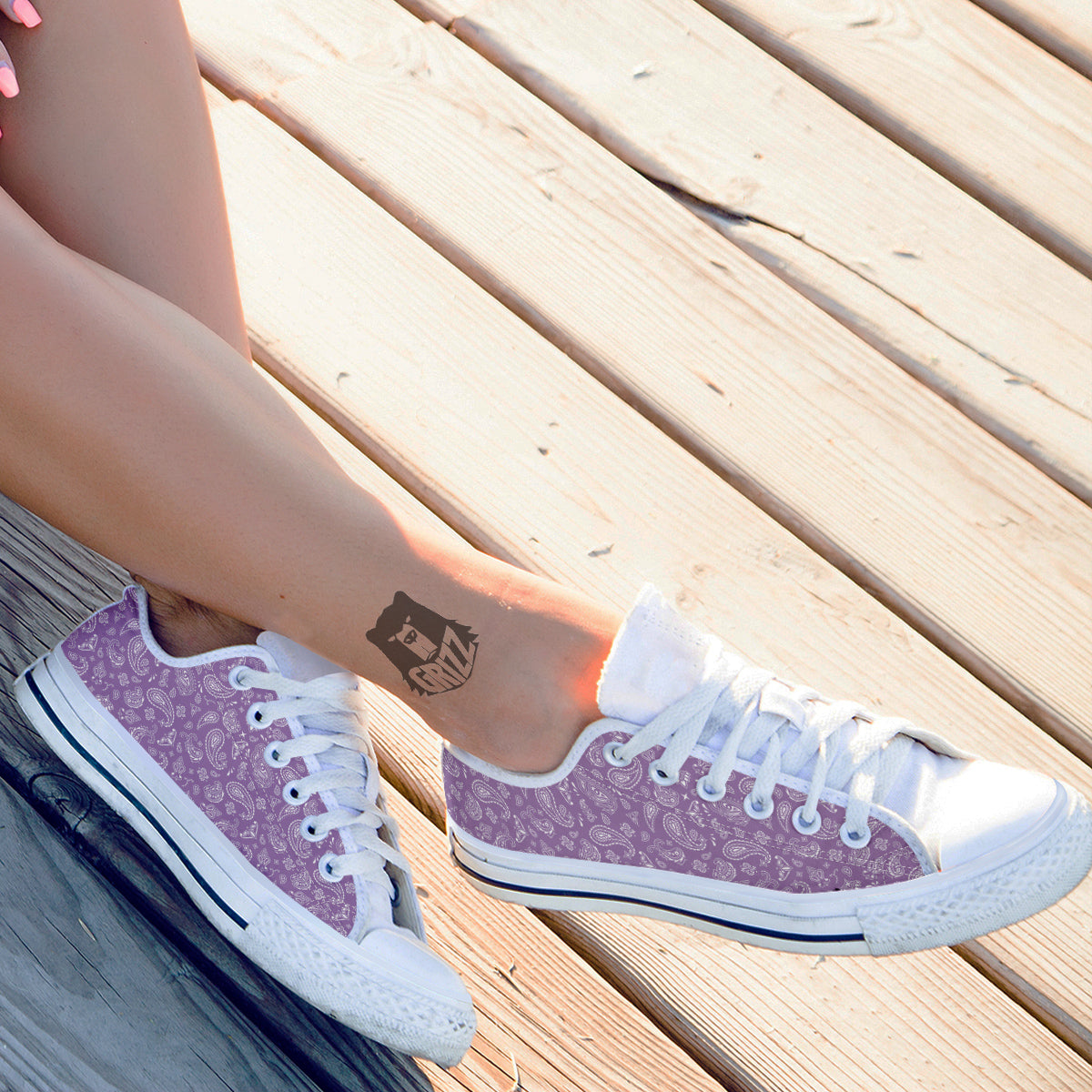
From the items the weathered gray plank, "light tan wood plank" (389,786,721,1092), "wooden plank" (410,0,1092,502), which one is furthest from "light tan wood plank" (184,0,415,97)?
"light tan wood plank" (389,786,721,1092)

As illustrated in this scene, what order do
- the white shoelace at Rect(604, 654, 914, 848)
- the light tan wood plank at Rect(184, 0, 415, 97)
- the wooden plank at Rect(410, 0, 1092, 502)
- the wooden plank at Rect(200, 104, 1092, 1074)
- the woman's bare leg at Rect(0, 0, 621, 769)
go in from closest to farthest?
the woman's bare leg at Rect(0, 0, 621, 769) < the white shoelace at Rect(604, 654, 914, 848) < the wooden plank at Rect(200, 104, 1092, 1074) < the wooden plank at Rect(410, 0, 1092, 502) < the light tan wood plank at Rect(184, 0, 415, 97)

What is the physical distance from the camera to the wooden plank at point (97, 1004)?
728 millimetres

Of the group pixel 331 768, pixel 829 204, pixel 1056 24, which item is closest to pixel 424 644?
pixel 331 768

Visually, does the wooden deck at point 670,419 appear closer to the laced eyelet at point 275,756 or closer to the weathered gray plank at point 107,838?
the weathered gray plank at point 107,838

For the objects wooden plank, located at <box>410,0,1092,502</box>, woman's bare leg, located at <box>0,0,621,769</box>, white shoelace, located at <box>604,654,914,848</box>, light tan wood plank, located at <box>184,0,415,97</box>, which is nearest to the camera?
woman's bare leg, located at <box>0,0,621,769</box>

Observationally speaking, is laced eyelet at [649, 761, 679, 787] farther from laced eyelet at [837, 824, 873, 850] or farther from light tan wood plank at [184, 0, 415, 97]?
light tan wood plank at [184, 0, 415, 97]

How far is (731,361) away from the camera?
1.12 m

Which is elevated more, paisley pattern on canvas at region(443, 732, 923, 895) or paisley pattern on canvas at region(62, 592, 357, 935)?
paisley pattern on canvas at region(443, 732, 923, 895)

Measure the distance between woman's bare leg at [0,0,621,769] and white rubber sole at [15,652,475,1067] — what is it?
0.15 metres

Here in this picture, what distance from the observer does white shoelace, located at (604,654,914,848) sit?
2.48ft

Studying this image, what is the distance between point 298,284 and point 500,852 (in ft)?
2.22

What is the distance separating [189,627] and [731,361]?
644 millimetres

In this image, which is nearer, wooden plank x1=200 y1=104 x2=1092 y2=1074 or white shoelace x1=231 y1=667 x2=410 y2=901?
white shoelace x1=231 y1=667 x2=410 y2=901

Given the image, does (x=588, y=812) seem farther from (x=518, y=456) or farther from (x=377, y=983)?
(x=518, y=456)
